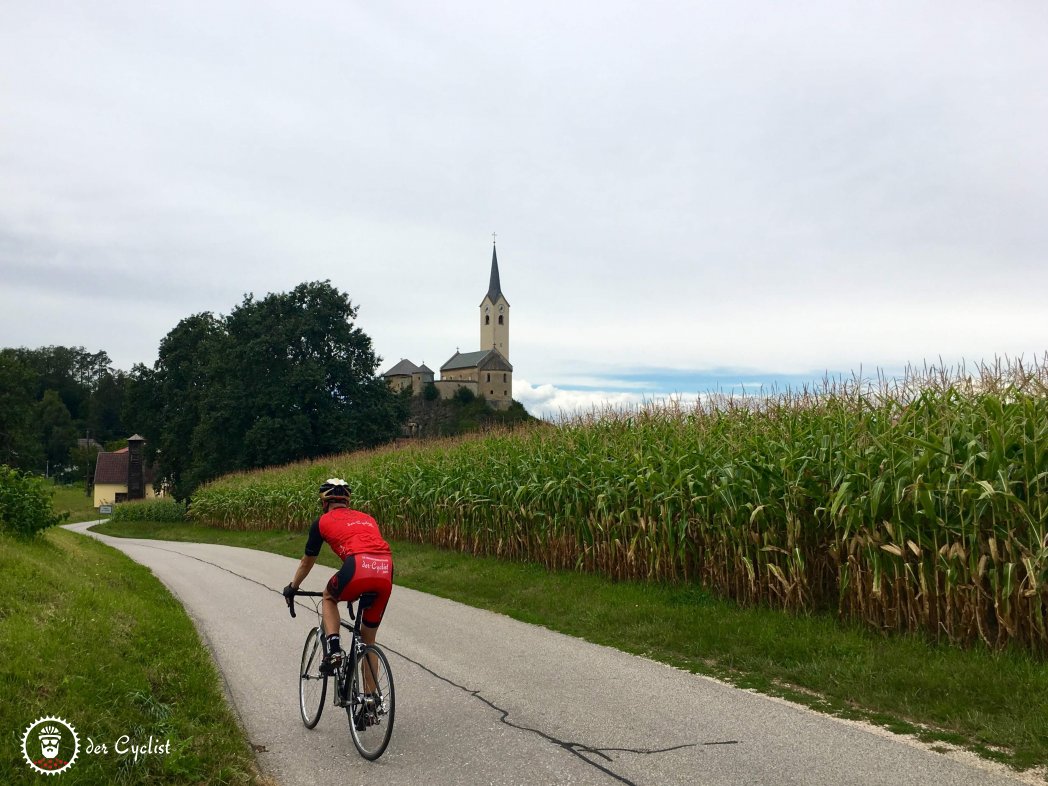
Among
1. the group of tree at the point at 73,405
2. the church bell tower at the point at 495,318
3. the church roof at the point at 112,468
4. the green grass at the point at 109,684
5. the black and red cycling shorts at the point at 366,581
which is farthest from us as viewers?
the church bell tower at the point at 495,318

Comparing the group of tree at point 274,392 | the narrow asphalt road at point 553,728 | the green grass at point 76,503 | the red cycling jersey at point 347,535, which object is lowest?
the green grass at point 76,503

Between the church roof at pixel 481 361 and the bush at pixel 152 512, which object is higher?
the church roof at pixel 481 361

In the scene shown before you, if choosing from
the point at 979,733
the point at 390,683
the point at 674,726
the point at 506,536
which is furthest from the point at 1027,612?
the point at 506,536

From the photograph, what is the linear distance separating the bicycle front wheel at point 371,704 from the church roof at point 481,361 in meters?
129

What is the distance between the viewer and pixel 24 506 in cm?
1419

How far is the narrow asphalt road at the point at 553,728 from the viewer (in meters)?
5.34

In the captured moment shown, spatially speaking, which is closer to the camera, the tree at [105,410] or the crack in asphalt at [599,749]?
the crack in asphalt at [599,749]

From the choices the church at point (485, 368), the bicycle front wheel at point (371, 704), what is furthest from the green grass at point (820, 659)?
the church at point (485, 368)

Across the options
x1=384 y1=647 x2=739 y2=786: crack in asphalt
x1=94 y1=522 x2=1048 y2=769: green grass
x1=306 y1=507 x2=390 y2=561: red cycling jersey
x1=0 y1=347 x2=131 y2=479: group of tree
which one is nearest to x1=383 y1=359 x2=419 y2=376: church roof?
x1=0 y1=347 x2=131 y2=479: group of tree

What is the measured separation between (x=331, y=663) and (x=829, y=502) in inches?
231

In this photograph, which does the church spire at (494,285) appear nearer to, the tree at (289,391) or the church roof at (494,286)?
the church roof at (494,286)

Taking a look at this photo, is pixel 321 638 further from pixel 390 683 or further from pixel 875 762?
pixel 875 762

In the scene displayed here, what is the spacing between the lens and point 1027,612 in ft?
23.6

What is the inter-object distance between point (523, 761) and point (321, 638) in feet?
6.35
